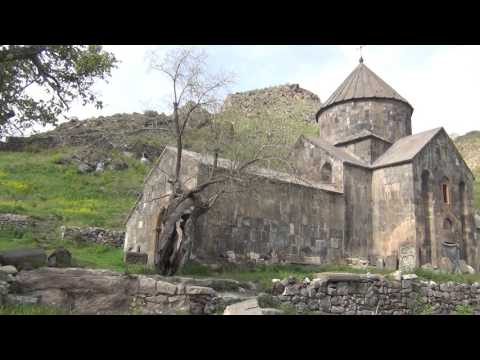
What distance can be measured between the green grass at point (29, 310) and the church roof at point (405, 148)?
12076mm

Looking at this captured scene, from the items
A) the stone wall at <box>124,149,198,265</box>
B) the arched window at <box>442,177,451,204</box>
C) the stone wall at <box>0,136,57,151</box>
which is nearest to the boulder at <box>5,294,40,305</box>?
the stone wall at <box>124,149,198,265</box>

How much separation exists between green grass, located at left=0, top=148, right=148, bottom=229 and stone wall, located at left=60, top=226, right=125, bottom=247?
1372 millimetres

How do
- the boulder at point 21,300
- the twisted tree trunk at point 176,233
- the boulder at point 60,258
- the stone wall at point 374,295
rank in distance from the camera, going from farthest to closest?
the twisted tree trunk at point 176,233, the boulder at point 60,258, the stone wall at point 374,295, the boulder at point 21,300

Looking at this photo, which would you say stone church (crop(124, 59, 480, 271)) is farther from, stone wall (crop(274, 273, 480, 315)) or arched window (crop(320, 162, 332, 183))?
stone wall (crop(274, 273, 480, 315))

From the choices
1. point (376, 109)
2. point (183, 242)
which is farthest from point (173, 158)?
point (376, 109)

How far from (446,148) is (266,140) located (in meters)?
8.97

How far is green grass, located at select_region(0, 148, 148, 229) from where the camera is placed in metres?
17.6

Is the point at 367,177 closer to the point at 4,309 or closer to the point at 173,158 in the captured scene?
the point at 173,158

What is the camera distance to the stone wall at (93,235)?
14.6 metres

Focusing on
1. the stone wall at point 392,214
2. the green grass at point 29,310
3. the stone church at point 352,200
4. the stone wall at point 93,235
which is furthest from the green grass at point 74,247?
the stone wall at point 392,214

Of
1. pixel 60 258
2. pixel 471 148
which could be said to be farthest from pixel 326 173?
pixel 471 148

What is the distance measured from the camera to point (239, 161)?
9.84 m

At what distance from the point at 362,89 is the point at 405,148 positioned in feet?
11.1

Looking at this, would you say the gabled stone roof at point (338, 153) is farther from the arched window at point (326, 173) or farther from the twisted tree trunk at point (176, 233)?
the twisted tree trunk at point (176, 233)
